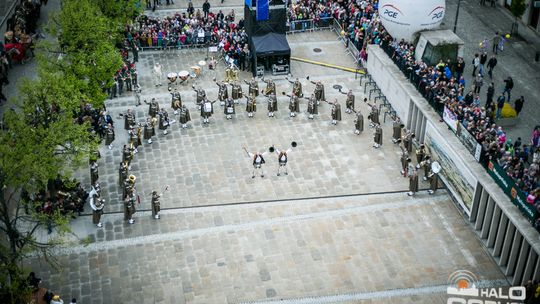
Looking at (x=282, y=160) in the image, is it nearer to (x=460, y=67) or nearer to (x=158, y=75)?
(x=158, y=75)

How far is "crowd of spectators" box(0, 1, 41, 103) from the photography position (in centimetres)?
4298

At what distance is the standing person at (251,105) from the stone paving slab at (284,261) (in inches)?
359

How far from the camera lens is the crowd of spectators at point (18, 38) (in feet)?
141

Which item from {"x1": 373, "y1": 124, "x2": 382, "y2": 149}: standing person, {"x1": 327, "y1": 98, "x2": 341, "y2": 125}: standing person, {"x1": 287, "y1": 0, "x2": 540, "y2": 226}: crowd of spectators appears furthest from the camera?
{"x1": 327, "y1": 98, "x2": 341, "y2": 125}: standing person

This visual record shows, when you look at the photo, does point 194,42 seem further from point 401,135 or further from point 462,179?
point 462,179

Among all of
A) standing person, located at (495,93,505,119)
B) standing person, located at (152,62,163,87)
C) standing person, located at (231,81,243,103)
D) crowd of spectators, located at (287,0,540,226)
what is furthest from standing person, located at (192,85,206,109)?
standing person, located at (495,93,505,119)

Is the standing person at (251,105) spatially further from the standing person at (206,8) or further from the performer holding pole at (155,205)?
the standing person at (206,8)

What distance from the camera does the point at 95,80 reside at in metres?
36.1

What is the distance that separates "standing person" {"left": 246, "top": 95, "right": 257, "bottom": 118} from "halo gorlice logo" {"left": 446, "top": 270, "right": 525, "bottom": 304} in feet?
50.9

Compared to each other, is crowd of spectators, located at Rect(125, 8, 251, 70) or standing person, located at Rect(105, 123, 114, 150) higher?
crowd of spectators, located at Rect(125, 8, 251, 70)

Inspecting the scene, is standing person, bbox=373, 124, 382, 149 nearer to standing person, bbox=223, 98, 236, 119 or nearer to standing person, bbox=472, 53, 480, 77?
standing person, bbox=223, 98, 236, 119

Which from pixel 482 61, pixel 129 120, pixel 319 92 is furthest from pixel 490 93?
pixel 129 120

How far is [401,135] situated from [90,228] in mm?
16619

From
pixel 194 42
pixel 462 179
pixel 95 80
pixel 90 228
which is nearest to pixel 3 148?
pixel 90 228
